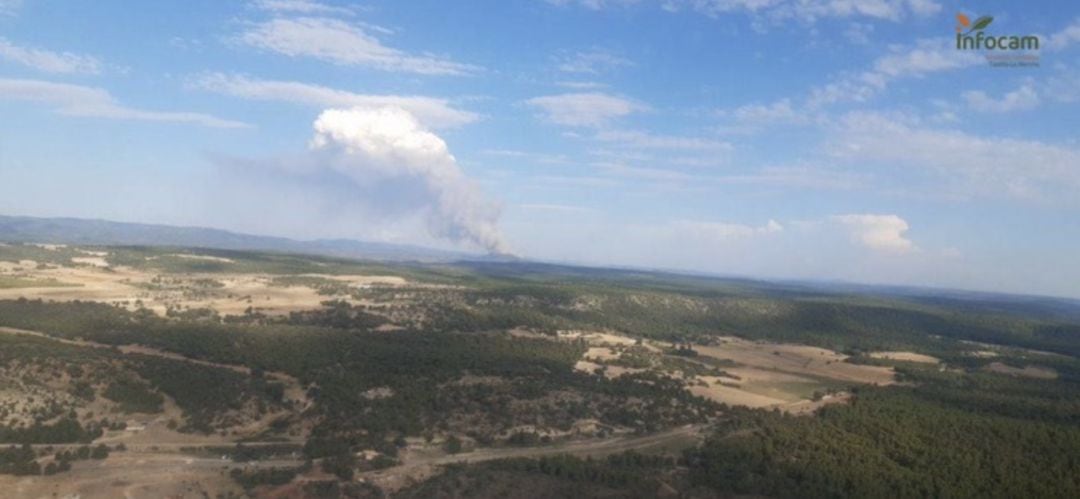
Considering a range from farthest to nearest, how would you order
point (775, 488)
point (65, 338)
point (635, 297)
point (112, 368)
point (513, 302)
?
point (635, 297) → point (513, 302) → point (65, 338) → point (112, 368) → point (775, 488)

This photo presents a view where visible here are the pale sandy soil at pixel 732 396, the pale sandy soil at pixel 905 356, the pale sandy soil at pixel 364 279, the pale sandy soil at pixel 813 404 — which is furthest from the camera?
the pale sandy soil at pixel 364 279

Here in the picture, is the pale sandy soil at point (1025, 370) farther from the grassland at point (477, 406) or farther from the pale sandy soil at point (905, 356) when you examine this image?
the pale sandy soil at point (905, 356)

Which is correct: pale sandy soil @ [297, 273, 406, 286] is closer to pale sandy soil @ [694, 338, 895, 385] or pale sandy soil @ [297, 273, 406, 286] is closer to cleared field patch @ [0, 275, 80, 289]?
cleared field patch @ [0, 275, 80, 289]

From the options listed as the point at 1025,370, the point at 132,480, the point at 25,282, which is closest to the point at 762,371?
the point at 1025,370

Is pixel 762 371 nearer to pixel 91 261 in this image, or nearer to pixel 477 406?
pixel 477 406

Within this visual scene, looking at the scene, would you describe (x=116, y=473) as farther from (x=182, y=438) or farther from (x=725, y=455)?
(x=725, y=455)

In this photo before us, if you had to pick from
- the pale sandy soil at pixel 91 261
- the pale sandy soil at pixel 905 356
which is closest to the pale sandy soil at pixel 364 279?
the pale sandy soil at pixel 91 261

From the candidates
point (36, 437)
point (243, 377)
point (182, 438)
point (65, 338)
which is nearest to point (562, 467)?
point (182, 438)
